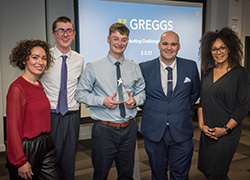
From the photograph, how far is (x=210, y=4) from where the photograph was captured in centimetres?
554

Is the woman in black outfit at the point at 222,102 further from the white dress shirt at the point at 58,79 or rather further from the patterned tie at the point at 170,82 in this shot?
the white dress shirt at the point at 58,79

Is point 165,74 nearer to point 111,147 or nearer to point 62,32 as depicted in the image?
point 111,147

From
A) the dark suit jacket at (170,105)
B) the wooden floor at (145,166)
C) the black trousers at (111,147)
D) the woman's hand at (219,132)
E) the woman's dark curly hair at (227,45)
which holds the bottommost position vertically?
the wooden floor at (145,166)

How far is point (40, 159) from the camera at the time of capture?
1862 mm

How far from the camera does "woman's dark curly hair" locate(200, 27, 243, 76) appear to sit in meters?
2.21

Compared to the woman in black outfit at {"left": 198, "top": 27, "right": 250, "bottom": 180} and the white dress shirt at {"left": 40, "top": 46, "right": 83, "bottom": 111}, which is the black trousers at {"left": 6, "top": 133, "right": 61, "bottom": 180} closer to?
the white dress shirt at {"left": 40, "top": 46, "right": 83, "bottom": 111}

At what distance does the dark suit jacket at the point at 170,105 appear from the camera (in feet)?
7.47

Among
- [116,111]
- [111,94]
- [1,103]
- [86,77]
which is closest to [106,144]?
[116,111]

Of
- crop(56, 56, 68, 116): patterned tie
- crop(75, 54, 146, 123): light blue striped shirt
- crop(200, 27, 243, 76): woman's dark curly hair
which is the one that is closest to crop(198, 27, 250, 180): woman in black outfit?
crop(200, 27, 243, 76): woman's dark curly hair

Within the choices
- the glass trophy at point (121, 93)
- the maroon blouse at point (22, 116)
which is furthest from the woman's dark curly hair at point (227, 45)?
the maroon blouse at point (22, 116)

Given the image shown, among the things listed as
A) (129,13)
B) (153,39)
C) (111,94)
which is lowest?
(111,94)

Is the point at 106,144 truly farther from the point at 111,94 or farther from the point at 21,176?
the point at 21,176

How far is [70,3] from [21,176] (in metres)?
3.20

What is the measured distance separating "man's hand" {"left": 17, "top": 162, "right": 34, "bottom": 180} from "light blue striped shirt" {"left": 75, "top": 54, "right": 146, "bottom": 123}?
0.69 m
